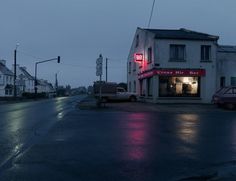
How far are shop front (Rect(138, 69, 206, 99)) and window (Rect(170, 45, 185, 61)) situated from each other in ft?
4.24

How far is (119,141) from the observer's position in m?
13.0

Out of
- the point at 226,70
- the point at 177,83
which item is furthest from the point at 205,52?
the point at 226,70

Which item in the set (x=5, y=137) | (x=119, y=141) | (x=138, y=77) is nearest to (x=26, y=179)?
(x=119, y=141)

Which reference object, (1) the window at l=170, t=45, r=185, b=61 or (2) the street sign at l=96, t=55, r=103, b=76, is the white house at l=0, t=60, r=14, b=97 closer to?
(1) the window at l=170, t=45, r=185, b=61

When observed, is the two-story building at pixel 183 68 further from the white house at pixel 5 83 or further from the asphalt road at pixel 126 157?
the white house at pixel 5 83

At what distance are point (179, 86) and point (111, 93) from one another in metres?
6.55

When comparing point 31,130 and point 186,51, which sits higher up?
point 186,51

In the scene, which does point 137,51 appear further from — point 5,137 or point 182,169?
point 182,169

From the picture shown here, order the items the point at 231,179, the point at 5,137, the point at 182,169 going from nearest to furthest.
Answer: the point at 231,179, the point at 182,169, the point at 5,137

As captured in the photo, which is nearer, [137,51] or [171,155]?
[171,155]

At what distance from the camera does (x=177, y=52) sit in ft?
145

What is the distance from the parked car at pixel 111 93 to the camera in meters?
43.0

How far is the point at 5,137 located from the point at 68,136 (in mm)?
1906

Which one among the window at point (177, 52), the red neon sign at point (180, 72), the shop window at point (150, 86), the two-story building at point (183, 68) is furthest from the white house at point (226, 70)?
the shop window at point (150, 86)
